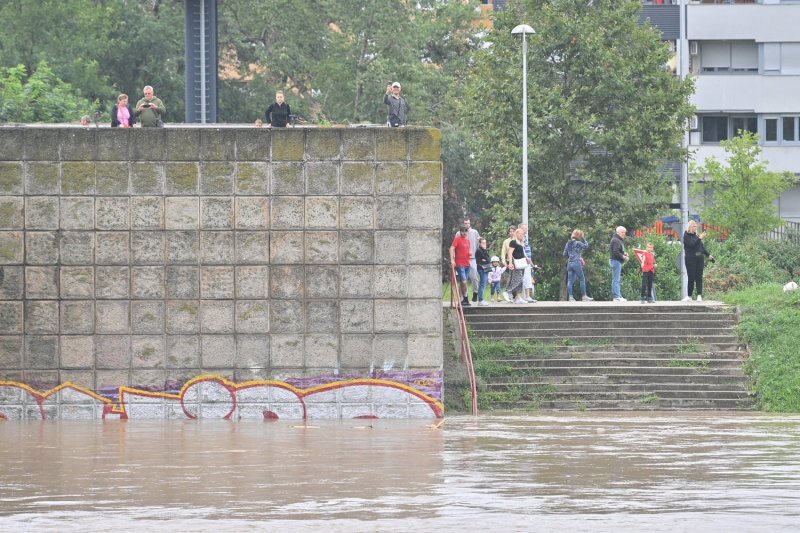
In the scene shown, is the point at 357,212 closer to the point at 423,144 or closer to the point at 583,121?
the point at 423,144

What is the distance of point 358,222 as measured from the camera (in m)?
23.1

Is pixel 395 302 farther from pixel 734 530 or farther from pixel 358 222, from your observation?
pixel 734 530

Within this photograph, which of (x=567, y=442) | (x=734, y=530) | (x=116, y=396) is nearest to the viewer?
(x=734, y=530)

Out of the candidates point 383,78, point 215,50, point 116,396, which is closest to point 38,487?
point 116,396

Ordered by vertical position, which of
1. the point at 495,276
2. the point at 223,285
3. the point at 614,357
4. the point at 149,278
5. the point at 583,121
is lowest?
the point at 614,357

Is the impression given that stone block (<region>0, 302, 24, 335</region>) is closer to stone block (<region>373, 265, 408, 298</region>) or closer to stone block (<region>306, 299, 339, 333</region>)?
stone block (<region>306, 299, 339, 333</region>)

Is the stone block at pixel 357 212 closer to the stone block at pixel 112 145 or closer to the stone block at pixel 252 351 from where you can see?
the stone block at pixel 252 351

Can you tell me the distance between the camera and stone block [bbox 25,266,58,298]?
2280 cm

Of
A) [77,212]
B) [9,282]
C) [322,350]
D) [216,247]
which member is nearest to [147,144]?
[77,212]

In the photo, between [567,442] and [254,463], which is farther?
[567,442]

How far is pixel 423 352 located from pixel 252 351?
7.99 feet

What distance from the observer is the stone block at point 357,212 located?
23.1m

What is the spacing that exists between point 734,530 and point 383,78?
5254cm

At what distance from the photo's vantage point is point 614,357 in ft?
90.1
